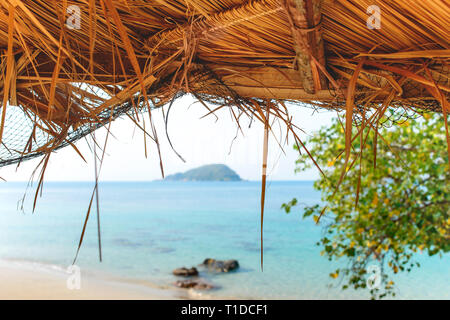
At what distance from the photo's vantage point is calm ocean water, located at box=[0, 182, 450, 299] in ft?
25.2

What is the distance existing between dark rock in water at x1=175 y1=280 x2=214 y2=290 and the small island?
3490 centimetres

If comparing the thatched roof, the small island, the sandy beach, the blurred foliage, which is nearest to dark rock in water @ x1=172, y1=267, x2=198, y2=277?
the sandy beach

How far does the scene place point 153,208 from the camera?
67.1ft

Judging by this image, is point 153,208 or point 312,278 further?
point 153,208

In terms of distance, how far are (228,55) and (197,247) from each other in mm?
11630

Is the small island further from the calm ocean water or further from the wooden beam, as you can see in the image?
the wooden beam

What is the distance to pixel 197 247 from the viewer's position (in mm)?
11914

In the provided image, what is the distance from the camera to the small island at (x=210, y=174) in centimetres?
4388

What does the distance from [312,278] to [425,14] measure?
8.45 meters

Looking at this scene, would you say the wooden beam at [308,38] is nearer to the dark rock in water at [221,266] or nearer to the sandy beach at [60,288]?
the sandy beach at [60,288]

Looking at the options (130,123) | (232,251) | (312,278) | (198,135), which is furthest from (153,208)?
(130,123)
